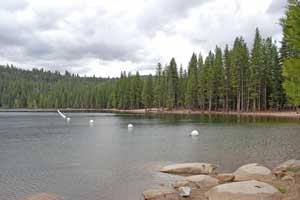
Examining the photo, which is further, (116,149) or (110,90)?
(110,90)

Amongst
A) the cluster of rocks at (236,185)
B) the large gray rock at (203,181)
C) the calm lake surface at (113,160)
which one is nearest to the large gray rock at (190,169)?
the cluster of rocks at (236,185)

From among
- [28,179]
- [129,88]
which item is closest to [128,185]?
[28,179]

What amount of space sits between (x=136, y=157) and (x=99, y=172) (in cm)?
540

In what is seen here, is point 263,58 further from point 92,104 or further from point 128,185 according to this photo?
point 92,104

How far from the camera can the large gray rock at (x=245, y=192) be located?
1130 cm

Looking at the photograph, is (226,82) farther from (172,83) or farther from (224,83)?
(172,83)

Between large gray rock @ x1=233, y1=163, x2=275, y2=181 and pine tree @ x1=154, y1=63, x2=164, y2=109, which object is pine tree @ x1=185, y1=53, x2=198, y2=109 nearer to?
pine tree @ x1=154, y1=63, x2=164, y2=109

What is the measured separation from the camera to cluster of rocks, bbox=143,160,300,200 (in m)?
11.5

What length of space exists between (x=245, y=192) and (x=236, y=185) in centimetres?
72

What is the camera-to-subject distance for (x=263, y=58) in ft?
250

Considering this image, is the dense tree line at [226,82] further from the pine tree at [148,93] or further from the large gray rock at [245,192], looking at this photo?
the large gray rock at [245,192]

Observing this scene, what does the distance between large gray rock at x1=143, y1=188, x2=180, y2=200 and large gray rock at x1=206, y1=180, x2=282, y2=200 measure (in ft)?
5.17

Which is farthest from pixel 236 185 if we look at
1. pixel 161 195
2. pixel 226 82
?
pixel 226 82

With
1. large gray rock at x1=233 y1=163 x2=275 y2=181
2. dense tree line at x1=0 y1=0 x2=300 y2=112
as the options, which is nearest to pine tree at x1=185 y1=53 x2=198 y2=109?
dense tree line at x1=0 y1=0 x2=300 y2=112
